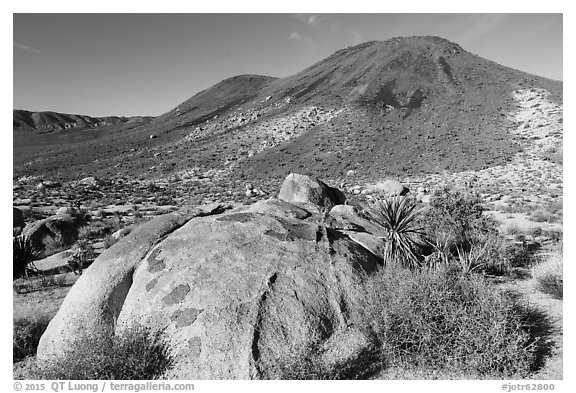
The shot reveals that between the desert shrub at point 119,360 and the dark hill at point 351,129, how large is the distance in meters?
38.0

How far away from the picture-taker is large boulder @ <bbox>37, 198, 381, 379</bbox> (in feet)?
19.7

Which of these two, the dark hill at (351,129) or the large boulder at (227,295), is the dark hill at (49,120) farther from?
the large boulder at (227,295)

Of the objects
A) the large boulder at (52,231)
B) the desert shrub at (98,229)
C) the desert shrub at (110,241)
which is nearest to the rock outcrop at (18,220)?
the large boulder at (52,231)

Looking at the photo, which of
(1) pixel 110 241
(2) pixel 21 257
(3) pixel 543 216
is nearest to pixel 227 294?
(2) pixel 21 257

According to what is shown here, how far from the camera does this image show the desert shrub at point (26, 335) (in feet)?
26.1

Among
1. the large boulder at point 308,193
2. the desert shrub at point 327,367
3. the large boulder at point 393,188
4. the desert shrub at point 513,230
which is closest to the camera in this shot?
the desert shrub at point 327,367

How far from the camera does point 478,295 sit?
7.15 meters

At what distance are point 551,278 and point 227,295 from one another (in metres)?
8.85

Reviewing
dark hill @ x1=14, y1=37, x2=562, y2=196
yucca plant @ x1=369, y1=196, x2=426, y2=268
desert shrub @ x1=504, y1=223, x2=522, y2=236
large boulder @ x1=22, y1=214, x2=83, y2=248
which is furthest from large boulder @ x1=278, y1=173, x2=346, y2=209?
dark hill @ x1=14, y1=37, x2=562, y2=196

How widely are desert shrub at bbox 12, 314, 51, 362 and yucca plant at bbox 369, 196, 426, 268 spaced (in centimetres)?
859

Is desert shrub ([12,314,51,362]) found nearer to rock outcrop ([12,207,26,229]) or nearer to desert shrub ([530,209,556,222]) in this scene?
rock outcrop ([12,207,26,229])

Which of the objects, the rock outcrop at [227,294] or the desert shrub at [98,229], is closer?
the rock outcrop at [227,294]

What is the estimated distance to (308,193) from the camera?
21.1 meters

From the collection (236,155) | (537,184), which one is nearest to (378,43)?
(236,155)
